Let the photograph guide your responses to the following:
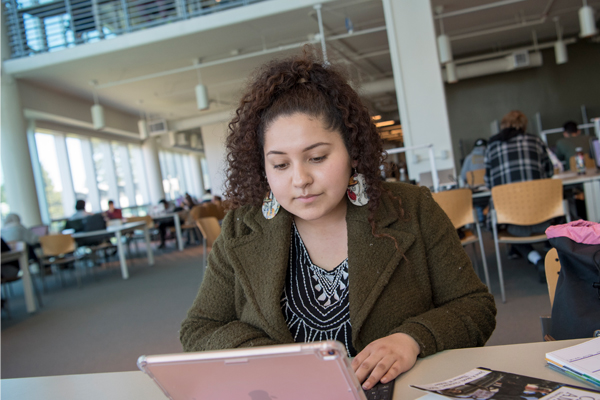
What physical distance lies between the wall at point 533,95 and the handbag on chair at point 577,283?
10.6m

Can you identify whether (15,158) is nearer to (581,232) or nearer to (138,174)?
(138,174)

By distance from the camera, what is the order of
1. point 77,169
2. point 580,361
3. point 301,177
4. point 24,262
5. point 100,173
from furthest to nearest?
1. point 100,173
2. point 77,169
3. point 24,262
4. point 301,177
5. point 580,361

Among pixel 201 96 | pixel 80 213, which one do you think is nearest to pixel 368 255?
pixel 201 96

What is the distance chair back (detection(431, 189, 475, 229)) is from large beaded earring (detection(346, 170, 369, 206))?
2.25 meters

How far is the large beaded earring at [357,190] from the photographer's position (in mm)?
1139

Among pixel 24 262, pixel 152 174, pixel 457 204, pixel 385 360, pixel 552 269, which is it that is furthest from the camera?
pixel 152 174

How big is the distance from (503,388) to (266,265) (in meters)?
0.61

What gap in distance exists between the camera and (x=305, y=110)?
3.47 feet

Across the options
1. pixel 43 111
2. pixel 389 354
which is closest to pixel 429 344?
pixel 389 354

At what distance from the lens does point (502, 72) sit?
10797 millimetres

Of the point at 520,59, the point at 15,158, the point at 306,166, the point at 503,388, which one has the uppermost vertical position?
the point at 520,59

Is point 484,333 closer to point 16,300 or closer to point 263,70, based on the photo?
point 263,70

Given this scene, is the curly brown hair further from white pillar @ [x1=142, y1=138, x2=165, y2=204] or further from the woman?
white pillar @ [x1=142, y1=138, x2=165, y2=204]

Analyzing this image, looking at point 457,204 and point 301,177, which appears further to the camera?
point 457,204
